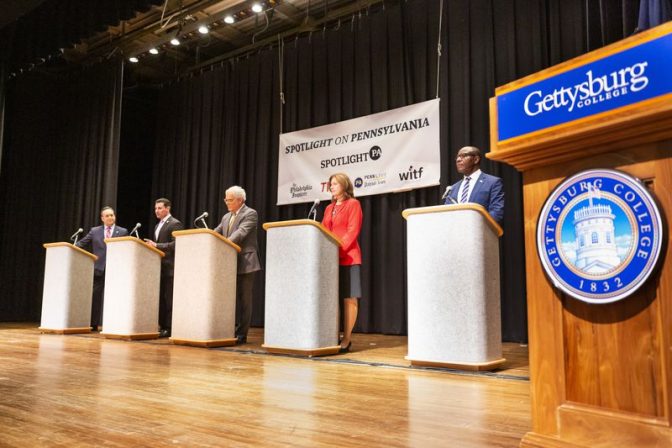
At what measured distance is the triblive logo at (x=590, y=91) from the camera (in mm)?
1004

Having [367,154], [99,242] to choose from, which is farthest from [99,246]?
[367,154]

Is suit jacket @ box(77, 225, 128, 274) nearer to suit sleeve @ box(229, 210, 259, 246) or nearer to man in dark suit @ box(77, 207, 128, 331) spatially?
man in dark suit @ box(77, 207, 128, 331)

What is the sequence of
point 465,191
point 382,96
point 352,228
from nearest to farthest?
point 465,191 → point 352,228 → point 382,96

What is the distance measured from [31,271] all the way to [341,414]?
24.4 feet

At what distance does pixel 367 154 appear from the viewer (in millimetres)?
5359

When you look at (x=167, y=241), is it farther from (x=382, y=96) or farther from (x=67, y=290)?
(x=382, y=96)

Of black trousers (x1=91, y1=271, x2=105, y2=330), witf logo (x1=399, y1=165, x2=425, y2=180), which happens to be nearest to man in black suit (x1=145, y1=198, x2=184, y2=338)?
black trousers (x1=91, y1=271, x2=105, y2=330)

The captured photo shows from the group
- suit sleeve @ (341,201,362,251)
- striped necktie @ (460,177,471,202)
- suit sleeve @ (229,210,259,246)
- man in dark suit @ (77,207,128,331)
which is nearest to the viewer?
striped necktie @ (460,177,471,202)

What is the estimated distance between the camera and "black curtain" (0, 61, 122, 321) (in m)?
7.43

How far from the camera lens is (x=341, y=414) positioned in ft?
5.47

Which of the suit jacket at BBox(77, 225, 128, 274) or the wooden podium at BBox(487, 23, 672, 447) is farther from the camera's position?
the suit jacket at BBox(77, 225, 128, 274)

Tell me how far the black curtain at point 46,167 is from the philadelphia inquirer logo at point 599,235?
7080mm

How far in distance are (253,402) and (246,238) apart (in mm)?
2476

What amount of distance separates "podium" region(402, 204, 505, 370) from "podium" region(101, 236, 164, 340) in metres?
2.53
